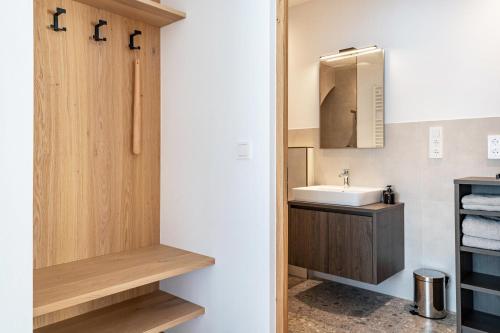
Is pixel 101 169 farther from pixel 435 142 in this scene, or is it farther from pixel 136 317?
pixel 435 142

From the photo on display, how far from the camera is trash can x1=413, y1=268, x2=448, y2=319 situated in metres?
2.52

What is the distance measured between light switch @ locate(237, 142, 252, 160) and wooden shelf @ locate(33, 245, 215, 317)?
59 cm

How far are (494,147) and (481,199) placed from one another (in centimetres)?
54

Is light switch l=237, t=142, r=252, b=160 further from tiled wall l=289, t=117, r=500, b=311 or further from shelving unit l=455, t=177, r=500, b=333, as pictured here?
tiled wall l=289, t=117, r=500, b=311

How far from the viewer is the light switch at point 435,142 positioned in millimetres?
2633

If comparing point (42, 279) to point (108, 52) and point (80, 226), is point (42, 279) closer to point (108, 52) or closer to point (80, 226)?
point (80, 226)

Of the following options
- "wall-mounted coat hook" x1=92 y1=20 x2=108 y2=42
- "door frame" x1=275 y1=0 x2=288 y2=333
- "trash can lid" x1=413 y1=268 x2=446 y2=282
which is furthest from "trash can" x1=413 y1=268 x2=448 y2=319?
"wall-mounted coat hook" x1=92 y1=20 x2=108 y2=42

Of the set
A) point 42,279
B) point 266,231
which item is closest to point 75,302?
point 42,279

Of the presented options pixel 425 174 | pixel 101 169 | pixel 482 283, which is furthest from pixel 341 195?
pixel 101 169

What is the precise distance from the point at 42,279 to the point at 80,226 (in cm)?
36

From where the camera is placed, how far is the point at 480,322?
2.16 metres

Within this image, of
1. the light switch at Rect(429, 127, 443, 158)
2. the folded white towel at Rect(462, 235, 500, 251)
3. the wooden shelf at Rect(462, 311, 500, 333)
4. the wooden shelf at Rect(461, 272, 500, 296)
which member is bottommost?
the wooden shelf at Rect(462, 311, 500, 333)
